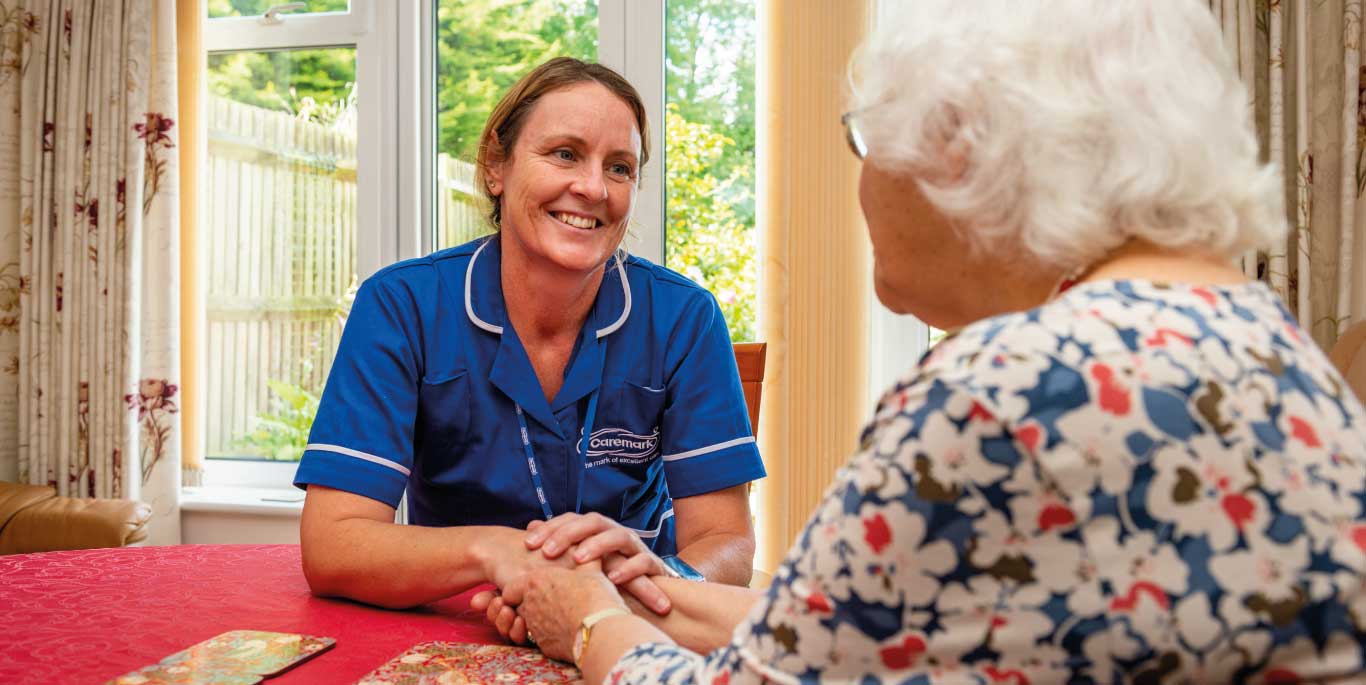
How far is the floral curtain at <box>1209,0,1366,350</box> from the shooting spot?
2.68 meters

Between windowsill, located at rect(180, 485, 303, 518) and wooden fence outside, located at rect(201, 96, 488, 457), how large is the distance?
0.16 meters

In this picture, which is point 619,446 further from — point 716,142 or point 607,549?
point 716,142

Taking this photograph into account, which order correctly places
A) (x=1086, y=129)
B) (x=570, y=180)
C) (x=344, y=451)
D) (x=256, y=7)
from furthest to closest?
(x=256, y=7), (x=570, y=180), (x=344, y=451), (x=1086, y=129)

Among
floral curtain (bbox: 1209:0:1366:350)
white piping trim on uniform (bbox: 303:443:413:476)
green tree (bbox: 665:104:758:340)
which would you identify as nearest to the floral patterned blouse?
white piping trim on uniform (bbox: 303:443:413:476)

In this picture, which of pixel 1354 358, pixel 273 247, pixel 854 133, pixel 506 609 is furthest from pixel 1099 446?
pixel 273 247

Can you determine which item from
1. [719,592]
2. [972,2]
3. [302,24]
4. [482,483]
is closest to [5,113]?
[302,24]

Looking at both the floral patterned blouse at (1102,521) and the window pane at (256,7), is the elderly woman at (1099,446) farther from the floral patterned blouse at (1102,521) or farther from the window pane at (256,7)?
the window pane at (256,7)

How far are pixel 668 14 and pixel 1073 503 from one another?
3.02m

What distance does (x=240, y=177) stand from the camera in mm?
3705

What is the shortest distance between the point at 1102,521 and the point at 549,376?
1.15 meters

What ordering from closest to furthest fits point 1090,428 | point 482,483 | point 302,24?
point 1090,428, point 482,483, point 302,24

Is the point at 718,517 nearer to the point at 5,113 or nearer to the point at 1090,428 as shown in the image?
the point at 1090,428

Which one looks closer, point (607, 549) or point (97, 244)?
point (607, 549)

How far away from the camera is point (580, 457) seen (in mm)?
1618
